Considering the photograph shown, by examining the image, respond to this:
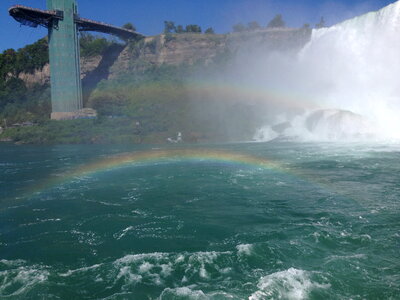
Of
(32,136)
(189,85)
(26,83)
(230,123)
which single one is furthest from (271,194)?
(26,83)

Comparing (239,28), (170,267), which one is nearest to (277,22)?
(239,28)

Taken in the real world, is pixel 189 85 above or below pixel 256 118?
above

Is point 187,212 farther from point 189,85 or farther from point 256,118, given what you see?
point 189,85

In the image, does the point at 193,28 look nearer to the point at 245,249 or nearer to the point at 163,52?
the point at 163,52

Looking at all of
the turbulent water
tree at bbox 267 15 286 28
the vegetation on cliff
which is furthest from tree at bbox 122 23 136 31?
the turbulent water

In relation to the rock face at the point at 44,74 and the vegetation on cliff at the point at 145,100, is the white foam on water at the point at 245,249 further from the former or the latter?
the rock face at the point at 44,74

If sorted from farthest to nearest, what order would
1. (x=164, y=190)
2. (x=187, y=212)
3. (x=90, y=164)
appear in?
(x=90, y=164), (x=164, y=190), (x=187, y=212)

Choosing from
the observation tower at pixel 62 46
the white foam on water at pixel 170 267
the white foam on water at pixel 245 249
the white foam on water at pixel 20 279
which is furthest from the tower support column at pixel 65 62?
the white foam on water at pixel 245 249
